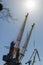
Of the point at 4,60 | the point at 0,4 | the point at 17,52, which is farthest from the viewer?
the point at 17,52

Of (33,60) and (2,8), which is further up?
(2,8)

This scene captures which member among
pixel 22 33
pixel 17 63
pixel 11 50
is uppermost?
pixel 22 33

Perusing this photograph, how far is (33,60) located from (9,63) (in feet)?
41.8

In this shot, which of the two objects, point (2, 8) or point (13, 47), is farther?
point (13, 47)

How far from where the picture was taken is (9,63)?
92688 millimetres

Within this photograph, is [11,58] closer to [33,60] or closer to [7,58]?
[7,58]

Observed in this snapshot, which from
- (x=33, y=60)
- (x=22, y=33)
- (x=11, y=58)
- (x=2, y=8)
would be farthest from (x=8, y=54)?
(x=2, y=8)

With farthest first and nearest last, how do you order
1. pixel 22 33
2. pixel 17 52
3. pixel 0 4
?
pixel 17 52 → pixel 22 33 → pixel 0 4

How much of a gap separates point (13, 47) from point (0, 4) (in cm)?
8550

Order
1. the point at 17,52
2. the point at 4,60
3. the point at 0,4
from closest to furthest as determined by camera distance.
A: the point at 0,4
the point at 4,60
the point at 17,52

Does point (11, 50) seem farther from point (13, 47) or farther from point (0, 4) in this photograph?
point (0, 4)

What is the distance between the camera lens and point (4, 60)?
90.2 m

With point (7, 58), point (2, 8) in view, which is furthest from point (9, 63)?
point (2, 8)

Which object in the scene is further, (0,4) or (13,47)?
(13,47)
